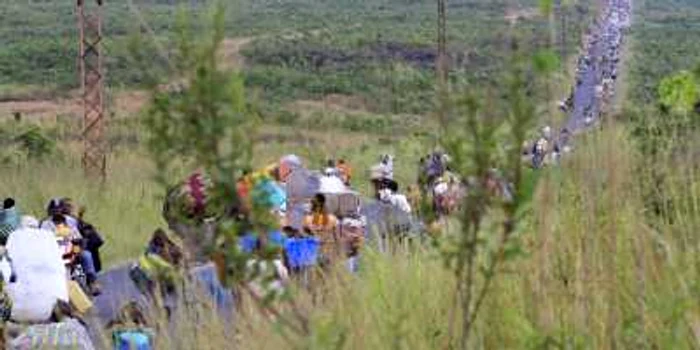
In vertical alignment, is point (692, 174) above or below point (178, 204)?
below

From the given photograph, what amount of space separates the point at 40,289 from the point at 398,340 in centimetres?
705

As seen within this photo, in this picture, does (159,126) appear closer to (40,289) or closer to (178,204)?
(178,204)

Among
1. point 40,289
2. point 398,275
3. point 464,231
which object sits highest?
point 464,231

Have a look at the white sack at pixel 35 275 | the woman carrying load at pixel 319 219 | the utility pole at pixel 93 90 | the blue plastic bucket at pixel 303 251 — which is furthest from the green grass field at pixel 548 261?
the utility pole at pixel 93 90

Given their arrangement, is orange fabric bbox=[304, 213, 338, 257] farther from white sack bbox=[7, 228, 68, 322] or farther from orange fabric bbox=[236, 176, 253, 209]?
orange fabric bbox=[236, 176, 253, 209]

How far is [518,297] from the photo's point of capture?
412 cm

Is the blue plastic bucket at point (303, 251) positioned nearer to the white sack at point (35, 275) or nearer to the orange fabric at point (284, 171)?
the orange fabric at point (284, 171)

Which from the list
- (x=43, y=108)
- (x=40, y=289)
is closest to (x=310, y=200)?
(x=40, y=289)

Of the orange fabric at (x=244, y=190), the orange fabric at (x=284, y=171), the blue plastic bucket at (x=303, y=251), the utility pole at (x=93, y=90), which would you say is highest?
the orange fabric at (x=244, y=190)

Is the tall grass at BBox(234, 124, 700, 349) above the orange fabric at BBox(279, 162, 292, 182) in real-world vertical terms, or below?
above

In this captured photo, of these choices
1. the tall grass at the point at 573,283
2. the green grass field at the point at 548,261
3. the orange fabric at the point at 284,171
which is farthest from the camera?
the orange fabric at the point at 284,171

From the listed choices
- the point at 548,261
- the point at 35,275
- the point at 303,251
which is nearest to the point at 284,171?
the point at 35,275

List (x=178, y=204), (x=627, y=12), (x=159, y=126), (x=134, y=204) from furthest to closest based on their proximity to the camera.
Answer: (x=134, y=204) → (x=627, y=12) → (x=178, y=204) → (x=159, y=126)

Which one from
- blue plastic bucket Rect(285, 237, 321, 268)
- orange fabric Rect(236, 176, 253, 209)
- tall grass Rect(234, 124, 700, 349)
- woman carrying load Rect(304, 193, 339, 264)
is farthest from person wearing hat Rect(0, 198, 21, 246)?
orange fabric Rect(236, 176, 253, 209)
